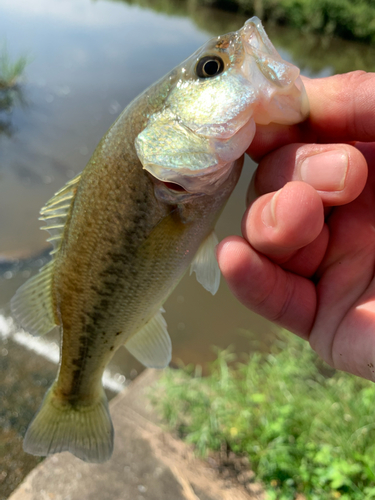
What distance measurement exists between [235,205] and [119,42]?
11.4m

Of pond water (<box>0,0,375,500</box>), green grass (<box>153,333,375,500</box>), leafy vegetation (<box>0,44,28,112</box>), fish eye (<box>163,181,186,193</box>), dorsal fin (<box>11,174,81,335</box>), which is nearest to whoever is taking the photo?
fish eye (<box>163,181,186,193</box>)

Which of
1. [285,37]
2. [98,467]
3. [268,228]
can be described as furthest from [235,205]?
[285,37]

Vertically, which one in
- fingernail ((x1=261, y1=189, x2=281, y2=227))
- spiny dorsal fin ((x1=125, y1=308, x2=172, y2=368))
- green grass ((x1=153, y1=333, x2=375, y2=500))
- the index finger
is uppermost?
the index finger

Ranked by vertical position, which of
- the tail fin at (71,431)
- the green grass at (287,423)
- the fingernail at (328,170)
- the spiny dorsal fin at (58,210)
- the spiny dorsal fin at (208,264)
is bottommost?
the green grass at (287,423)

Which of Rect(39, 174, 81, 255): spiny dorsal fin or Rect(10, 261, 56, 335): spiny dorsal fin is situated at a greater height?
Rect(39, 174, 81, 255): spiny dorsal fin

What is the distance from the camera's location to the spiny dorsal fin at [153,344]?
1.72m

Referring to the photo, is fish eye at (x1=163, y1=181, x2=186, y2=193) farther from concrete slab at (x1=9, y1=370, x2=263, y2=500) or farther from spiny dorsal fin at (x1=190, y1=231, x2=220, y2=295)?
concrete slab at (x1=9, y1=370, x2=263, y2=500)

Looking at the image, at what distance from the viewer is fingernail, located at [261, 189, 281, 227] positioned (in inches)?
49.1

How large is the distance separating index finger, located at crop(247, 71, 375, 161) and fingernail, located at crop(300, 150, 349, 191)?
23 centimetres

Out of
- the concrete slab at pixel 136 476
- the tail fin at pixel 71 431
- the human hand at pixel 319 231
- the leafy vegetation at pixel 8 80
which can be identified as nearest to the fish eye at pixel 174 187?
the human hand at pixel 319 231

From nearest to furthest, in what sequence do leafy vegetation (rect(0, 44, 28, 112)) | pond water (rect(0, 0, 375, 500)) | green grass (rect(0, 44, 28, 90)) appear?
pond water (rect(0, 0, 375, 500)) < leafy vegetation (rect(0, 44, 28, 112)) < green grass (rect(0, 44, 28, 90))

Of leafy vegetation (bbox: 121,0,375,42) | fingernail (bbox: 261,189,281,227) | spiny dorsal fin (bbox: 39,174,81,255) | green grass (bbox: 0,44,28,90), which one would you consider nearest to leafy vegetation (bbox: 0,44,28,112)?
green grass (bbox: 0,44,28,90)

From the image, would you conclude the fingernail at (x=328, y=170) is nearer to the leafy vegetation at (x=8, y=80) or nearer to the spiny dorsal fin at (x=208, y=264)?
the spiny dorsal fin at (x=208, y=264)

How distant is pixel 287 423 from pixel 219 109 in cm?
233
